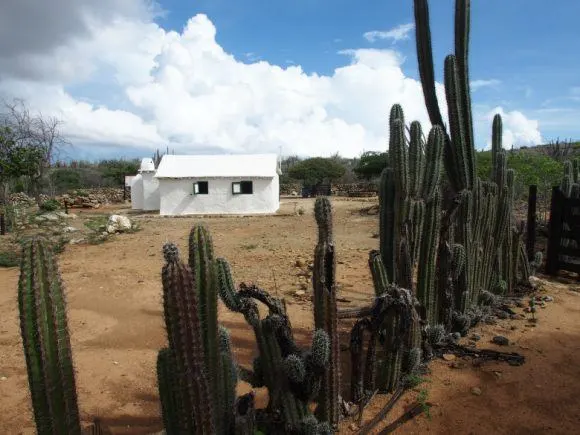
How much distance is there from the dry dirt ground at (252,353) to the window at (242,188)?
39.3ft

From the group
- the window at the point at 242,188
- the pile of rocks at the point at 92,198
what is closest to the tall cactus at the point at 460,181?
the window at the point at 242,188

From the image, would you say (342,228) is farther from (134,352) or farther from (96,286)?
(134,352)

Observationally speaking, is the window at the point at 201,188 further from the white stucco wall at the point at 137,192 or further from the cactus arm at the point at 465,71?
the cactus arm at the point at 465,71

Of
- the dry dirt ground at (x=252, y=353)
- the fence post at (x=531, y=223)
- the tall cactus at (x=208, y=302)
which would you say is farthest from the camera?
the fence post at (x=531, y=223)

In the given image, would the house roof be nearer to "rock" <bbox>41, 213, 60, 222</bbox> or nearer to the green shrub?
"rock" <bbox>41, 213, 60, 222</bbox>

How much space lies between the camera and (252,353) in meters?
5.20

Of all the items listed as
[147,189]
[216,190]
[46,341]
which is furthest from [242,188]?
[46,341]

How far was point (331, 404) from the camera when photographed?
10.9 ft

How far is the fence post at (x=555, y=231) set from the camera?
817 centimetres

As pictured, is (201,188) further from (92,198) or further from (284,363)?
(284,363)

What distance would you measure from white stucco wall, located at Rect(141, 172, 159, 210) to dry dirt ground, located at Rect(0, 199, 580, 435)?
587 inches

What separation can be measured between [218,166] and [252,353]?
731 inches

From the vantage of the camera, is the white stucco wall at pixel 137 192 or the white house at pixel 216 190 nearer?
the white house at pixel 216 190

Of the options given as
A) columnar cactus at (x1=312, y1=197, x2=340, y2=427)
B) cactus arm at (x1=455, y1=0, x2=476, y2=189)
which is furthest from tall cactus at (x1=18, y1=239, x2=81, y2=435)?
cactus arm at (x1=455, y1=0, x2=476, y2=189)
